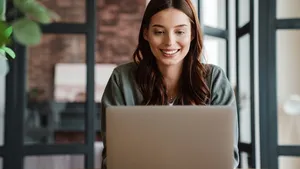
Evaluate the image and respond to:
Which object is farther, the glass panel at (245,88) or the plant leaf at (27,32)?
the glass panel at (245,88)

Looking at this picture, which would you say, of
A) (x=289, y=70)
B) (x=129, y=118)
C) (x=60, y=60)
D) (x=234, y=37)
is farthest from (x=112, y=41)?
(x=129, y=118)

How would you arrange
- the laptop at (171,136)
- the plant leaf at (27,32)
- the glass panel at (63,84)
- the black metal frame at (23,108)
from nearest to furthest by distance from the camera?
the plant leaf at (27,32) < the laptop at (171,136) < the black metal frame at (23,108) < the glass panel at (63,84)

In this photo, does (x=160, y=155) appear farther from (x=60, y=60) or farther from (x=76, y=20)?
(x=60, y=60)

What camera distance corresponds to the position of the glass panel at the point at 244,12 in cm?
309

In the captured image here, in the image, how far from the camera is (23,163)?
113 inches

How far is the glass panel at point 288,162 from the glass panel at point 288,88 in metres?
0.13

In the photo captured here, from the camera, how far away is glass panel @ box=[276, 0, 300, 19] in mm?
2969

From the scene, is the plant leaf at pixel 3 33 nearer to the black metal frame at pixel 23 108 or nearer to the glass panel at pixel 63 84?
the black metal frame at pixel 23 108

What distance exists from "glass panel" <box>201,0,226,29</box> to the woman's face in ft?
5.14

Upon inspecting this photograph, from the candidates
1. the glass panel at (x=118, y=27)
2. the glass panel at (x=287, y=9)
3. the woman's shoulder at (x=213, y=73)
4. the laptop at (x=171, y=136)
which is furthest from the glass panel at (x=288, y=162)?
the glass panel at (x=118, y=27)

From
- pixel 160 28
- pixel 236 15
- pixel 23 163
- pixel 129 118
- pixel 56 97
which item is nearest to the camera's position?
pixel 129 118

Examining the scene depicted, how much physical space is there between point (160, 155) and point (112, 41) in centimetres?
498

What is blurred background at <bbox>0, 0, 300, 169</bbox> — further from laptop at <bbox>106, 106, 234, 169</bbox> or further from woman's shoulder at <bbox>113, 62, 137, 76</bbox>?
laptop at <bbox>106, 106, 234, 169</bbox>

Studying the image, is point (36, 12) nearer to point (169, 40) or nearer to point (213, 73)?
point (169, 40)
